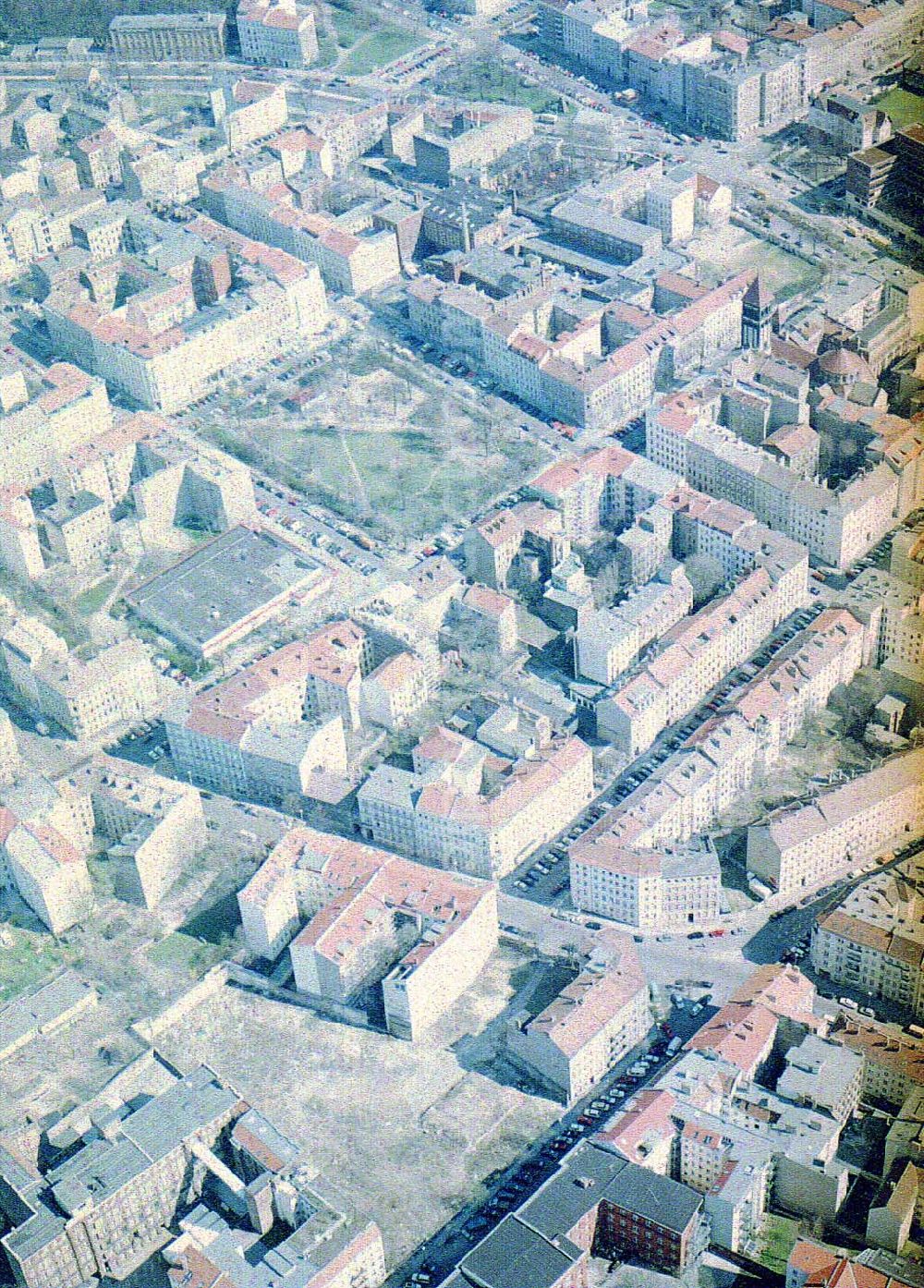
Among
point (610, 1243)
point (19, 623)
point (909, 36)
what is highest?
point (909, 36)

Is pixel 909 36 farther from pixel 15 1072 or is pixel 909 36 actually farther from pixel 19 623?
pixel 15 1072

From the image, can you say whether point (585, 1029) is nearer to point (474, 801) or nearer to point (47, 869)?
point (474, 801)

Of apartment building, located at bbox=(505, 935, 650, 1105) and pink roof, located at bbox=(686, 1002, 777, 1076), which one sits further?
apartment building, located at bbox=(505, 935, 650, 1105)

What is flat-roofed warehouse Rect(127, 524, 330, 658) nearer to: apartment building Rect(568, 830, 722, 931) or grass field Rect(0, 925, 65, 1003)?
grass field Rect(0, 925, 65, 1003)

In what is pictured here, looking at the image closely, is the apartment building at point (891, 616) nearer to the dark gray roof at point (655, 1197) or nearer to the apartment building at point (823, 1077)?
the apartment building at point (823, 1077)

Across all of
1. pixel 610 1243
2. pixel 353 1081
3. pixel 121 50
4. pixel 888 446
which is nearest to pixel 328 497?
pixel 888 446

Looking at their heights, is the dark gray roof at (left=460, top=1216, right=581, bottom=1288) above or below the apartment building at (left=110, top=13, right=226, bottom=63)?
below

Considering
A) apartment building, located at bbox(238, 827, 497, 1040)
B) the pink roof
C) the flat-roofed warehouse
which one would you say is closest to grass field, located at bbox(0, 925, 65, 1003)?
apartment building, located at bbox(238, 827, 497, 1040)
